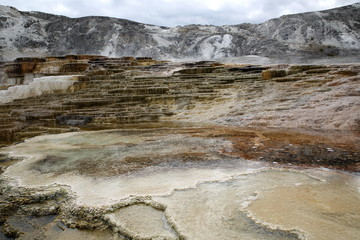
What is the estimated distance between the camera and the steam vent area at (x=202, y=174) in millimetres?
2080

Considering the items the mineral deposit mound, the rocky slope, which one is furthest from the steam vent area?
the rocky slope

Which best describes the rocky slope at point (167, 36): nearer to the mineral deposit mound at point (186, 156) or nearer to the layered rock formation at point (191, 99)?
the layered rock formation at point (191, 99)

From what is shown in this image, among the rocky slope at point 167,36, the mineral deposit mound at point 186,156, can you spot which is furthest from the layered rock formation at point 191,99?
the rocky slope at point 167,36

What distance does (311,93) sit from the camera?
27.1 feet

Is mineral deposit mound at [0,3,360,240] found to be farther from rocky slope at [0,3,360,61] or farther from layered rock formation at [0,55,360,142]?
rocky slope at [0,3,360,61]

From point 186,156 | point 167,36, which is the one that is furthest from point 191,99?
Answer: point 167,36

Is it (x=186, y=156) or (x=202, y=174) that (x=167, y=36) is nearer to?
(x=186, y=156)

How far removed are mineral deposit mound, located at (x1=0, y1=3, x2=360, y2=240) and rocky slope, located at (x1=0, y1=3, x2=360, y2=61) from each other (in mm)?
17982

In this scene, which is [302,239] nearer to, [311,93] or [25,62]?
[311,93]

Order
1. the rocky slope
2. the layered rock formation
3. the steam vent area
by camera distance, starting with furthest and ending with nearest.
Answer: the rocky slope → the layered rock formation → the steam vent area

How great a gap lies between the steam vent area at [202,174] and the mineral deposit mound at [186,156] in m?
0.01

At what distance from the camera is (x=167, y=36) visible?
33500mm

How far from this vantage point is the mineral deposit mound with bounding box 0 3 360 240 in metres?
2.15

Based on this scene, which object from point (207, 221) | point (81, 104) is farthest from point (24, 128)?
point (207, 221)
